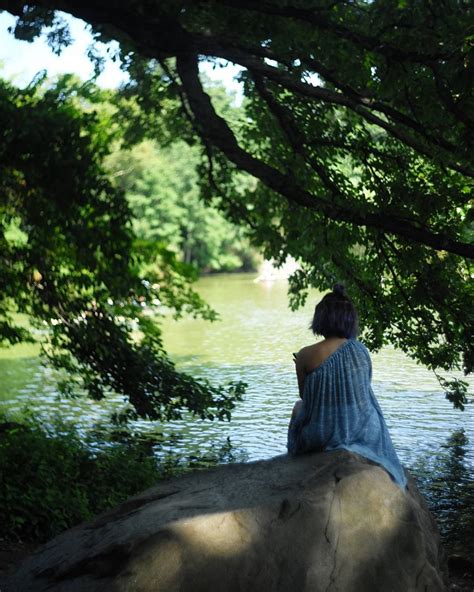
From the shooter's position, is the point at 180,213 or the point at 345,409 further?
the point at 180,213

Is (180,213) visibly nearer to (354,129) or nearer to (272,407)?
(272,407)

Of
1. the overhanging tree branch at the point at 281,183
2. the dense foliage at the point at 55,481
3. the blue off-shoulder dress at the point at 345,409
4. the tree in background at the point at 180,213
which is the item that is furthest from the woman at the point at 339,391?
the tree in background at the point at 180,213

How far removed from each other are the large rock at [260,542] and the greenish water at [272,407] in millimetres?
3757

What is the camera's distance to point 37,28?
11.6 m

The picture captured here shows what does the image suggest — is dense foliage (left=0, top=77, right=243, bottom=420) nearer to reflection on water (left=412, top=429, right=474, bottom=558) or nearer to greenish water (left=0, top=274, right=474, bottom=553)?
greenish water (left=0, top=274, right=474, bottom=553)

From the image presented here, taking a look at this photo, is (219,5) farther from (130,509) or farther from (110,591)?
(110,591)

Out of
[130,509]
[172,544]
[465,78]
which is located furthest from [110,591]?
[465,78]

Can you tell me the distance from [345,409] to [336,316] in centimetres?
61

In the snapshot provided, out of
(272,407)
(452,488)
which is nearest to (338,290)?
(452,488)

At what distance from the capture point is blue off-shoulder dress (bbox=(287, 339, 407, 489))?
5754 mm

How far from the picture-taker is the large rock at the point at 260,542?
460cm

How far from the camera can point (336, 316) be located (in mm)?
5805

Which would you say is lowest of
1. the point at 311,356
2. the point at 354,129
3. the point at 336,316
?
the point at 311,356

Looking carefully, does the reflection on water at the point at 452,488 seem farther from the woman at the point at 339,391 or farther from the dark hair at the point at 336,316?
the dark hair at the point at 336,316
